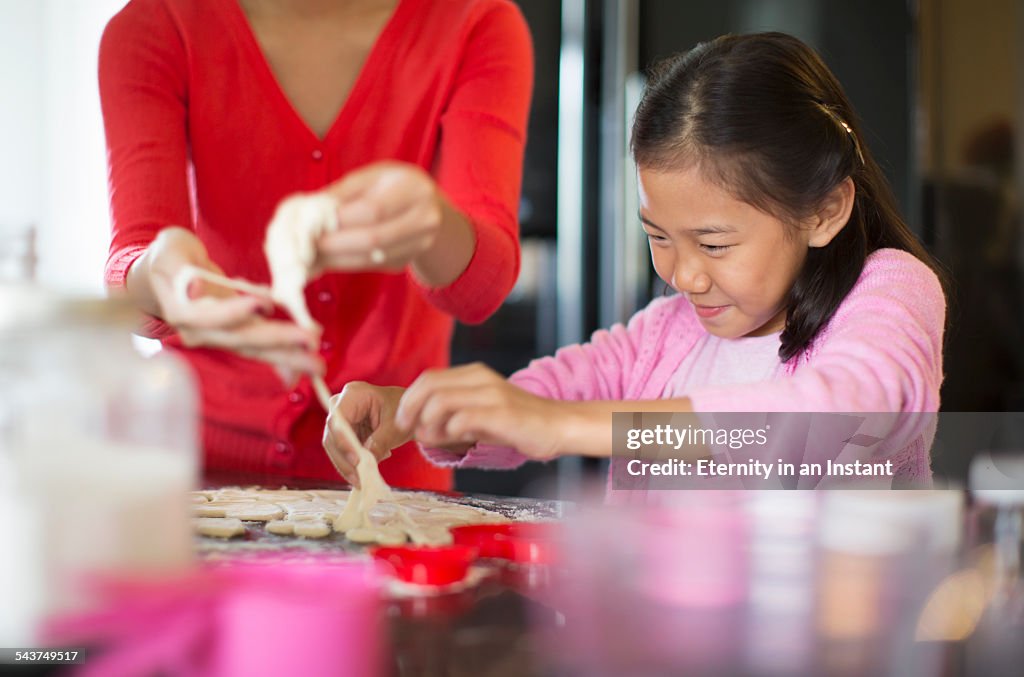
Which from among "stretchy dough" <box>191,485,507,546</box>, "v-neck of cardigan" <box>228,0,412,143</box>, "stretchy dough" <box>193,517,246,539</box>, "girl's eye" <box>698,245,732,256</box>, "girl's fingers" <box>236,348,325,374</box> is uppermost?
"v-neck of cardigan" <box>228,0,412,143</box>

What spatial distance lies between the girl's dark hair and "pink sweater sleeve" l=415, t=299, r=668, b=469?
0.19 m

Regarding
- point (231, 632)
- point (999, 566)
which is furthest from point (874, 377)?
point (231, 632)

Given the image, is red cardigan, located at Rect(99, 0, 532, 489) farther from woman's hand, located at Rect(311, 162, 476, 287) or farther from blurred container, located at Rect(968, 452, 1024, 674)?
blurred container, located at Rect(968, 452, 1024, 674)

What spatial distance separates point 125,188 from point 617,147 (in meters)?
1.26

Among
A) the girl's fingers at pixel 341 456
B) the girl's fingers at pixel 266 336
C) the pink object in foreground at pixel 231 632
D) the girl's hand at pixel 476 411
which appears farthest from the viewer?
the girl's fingers at pixel 341 456

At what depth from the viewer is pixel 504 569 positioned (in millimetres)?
596

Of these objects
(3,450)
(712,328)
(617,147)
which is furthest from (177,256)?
(617,147)

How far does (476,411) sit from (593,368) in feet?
1.36

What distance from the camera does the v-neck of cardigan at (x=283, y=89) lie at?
36.3 inches

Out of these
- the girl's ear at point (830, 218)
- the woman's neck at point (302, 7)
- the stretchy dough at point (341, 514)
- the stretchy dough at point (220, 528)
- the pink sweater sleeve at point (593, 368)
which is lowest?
the stretchy dough at point (341, 514)

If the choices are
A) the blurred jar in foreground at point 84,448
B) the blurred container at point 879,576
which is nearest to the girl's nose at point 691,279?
the blurred container at point 879,576

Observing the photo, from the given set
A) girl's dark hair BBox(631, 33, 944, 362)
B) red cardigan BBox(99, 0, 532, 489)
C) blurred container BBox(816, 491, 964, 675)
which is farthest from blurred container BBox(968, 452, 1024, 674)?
red cardigan BBox(99, 0, 532, 489)

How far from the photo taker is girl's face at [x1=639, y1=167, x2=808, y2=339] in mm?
859

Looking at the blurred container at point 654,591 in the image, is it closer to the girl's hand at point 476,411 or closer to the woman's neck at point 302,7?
the girl's hand at point 476,411
